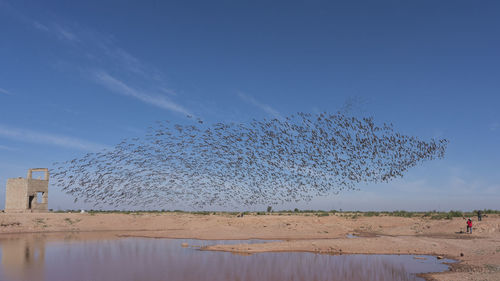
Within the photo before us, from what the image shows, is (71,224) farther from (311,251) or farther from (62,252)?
(311,251)

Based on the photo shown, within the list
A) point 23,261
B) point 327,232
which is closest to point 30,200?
point 23,261

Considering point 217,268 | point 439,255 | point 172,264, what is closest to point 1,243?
point 172,264

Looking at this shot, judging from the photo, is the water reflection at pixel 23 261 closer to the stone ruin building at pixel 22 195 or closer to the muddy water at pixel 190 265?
the muddy water at pixel 190 265

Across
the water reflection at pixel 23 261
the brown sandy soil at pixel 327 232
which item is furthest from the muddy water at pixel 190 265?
the brown sandy soil at pixel 327 232

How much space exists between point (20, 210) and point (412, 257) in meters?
54.9

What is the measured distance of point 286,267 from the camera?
2289 centimetres

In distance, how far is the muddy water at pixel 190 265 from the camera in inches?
782

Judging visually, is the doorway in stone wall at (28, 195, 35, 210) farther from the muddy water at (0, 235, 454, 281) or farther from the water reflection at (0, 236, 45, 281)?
the muddy water at (0, 235, 454, 281)

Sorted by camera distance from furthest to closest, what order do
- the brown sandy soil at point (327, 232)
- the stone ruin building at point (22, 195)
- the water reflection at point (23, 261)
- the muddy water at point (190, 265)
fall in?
the stone ruin building at point (22, 195), the brown sandy soil at point (327, 232), the muddy water at point (190, 265), the water reflection at point (23, 261)

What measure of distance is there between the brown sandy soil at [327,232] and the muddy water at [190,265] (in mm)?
2460

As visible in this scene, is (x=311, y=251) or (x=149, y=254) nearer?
(x=149, y=254)

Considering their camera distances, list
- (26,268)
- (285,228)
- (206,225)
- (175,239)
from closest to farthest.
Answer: (26,268)
(175,239)
(285,228)
(206,225)

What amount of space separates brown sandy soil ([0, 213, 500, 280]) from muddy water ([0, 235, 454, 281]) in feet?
8.07

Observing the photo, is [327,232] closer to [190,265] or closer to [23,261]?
[190,265]
